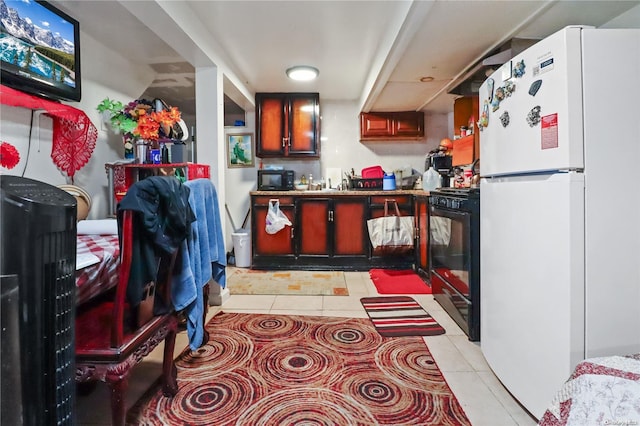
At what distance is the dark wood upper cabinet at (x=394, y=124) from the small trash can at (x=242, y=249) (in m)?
2.11

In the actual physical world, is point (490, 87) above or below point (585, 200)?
above

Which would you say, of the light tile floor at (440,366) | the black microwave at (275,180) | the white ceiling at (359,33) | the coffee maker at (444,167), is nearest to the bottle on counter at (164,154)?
the white ceiling at (359,33)

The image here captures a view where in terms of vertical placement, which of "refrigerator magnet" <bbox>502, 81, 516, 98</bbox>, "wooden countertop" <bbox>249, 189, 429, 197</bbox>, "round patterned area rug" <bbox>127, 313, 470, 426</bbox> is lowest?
A: "round patterned area rug" <bbox>127, 313, 470, 426</bbox>

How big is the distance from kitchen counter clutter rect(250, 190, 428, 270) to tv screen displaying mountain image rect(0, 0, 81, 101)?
205 centimetres

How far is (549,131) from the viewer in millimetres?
1129

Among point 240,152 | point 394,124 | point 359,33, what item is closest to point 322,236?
point 240,152

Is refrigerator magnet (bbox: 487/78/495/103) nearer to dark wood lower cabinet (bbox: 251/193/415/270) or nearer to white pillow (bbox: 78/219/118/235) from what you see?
white pillow (bbox: 78/219/118/235)

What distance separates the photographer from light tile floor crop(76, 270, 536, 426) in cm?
132

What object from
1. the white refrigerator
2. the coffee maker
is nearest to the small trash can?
the coffee maker

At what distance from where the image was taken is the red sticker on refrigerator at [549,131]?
1101 mm

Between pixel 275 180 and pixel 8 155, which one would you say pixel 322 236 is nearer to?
pixel 275 180

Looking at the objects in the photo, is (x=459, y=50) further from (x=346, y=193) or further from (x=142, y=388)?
(x=142, y=388)

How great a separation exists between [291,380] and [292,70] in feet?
9.20

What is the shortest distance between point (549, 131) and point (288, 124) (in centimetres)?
321
